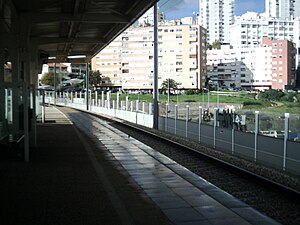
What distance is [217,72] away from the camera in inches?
1633

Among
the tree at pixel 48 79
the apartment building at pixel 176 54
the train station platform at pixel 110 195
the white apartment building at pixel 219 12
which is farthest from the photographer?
the tree at pixel 48 79

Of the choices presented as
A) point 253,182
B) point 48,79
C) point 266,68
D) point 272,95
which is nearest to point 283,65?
point 266,68

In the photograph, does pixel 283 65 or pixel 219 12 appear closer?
pixel 283 65

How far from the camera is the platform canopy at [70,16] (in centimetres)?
1738

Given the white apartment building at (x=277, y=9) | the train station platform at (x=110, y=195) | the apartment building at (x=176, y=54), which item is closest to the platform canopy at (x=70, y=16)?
the train station platform at (x=110, y=195)

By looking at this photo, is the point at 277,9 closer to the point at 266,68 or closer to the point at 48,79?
the point at 266,68

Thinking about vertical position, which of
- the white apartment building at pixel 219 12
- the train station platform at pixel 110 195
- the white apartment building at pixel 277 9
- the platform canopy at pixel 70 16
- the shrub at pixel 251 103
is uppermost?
the white apartment building at pixel 219 12

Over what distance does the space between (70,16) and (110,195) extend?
15230mm

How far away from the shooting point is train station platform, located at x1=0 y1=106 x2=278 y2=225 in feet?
19.9

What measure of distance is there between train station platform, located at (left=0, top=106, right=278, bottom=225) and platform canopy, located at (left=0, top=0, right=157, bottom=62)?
569 cm

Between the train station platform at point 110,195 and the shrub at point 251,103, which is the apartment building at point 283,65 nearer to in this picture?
the shrub at point 251,103

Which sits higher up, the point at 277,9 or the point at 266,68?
the point at 277,9

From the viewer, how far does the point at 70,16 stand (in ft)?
69.2

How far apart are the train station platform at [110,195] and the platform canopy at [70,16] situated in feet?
18.7
